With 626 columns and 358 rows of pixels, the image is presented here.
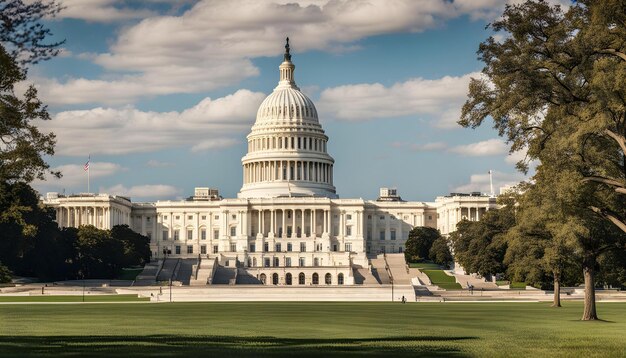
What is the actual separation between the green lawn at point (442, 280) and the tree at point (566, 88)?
101m

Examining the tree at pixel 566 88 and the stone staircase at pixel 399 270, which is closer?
the tree at pixel 566 88

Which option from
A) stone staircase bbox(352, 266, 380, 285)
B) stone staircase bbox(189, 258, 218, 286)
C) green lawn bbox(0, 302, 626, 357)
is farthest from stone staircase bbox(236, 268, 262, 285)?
green lawn bbox(0, 302, 626, 357)

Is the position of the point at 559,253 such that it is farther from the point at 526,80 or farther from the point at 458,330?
the point at 526,80

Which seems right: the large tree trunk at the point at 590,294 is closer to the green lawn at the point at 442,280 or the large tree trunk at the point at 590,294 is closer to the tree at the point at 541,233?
the tree at the point at 541,233

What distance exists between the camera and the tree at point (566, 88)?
137 ft

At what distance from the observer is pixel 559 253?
66625 millimetres

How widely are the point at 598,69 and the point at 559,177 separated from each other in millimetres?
7476

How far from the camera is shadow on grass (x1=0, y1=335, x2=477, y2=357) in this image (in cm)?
3300

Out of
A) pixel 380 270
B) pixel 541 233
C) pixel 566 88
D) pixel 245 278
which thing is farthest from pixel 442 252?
pixel 566 88

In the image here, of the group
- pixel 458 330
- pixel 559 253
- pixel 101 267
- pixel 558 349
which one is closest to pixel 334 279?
pixel 101 267

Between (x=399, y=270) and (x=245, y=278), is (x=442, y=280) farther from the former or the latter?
(x=245, y=278)

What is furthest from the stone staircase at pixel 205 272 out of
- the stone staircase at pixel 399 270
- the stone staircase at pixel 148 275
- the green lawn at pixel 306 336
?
the green lawn at pixel 306 336

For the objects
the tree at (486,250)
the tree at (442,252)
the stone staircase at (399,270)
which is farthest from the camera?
the tree at (442,252)

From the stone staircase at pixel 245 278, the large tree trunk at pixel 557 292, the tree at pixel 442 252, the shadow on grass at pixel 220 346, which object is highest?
the tree at pixel 442 252
